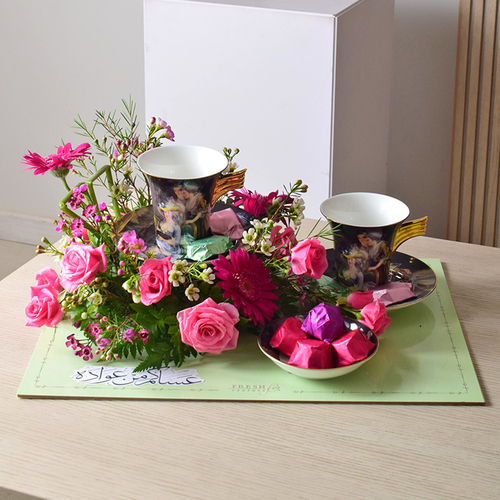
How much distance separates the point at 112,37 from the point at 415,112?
3.33 feet

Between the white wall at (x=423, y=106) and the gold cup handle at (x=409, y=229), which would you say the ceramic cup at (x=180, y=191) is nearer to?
the gold cup handle at (x=409, y=229)

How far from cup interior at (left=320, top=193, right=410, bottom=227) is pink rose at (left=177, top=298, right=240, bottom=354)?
23 centimetres

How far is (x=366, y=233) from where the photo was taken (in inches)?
27.6

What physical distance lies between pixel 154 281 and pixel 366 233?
266 mm

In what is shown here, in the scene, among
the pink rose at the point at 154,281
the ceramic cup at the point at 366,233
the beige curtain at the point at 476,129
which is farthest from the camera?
the beige curtain at the point at 476,129

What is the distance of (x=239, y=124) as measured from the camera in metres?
1.33

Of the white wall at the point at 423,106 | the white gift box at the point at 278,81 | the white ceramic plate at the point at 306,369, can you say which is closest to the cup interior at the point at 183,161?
the white ceramic plate at the point at 306,369

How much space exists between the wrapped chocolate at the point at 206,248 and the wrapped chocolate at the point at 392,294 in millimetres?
196

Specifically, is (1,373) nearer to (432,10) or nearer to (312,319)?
(312,319)

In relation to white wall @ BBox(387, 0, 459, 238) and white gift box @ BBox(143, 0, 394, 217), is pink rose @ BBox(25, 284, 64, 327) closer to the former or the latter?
white gift box @ BBox(143, 0, 394, 217)

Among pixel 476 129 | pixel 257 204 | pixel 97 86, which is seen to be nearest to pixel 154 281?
pixel 257 204

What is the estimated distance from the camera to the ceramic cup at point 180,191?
656 millimetres

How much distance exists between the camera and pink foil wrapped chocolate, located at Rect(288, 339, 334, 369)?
59cm

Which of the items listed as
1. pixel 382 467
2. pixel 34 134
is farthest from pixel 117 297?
pixel 34 134
